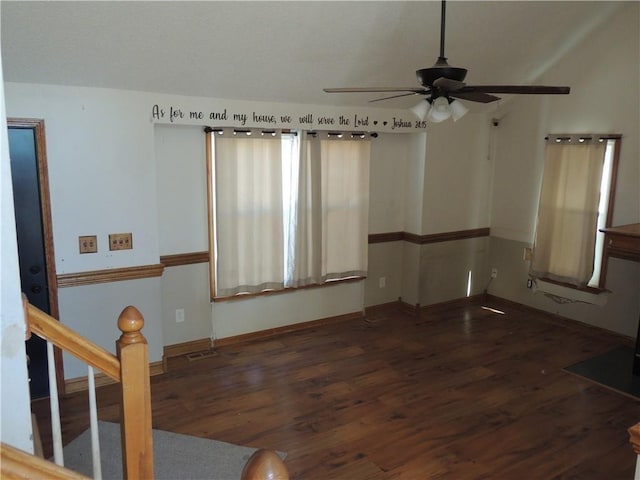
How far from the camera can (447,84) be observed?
8.16 ft

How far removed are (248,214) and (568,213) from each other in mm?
3112

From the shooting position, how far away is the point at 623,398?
3691 mm

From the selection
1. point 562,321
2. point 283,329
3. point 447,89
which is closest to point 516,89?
point 447,89

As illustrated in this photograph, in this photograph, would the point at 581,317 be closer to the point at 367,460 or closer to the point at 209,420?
the point at 367,460

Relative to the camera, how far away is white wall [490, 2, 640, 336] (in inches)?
177

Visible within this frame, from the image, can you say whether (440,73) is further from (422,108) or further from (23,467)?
(23,467)

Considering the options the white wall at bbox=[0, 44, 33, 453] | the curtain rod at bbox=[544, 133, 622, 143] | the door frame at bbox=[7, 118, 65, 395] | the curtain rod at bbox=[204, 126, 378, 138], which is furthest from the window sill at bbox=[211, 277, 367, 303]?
the white wall at bbox=[0, 44, 33, 453]

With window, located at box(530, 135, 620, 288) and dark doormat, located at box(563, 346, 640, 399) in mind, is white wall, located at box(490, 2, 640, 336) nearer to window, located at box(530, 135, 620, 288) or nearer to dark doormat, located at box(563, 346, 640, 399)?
window, located at box(530, 135, 620, 288)

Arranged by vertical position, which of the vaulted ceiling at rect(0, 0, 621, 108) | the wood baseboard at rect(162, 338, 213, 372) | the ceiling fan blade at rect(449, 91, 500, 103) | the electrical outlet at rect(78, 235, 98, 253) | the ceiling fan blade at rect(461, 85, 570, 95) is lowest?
the wood baseboard at rect(162, 338, 213, 372)

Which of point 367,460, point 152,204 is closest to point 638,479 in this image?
point 367,460

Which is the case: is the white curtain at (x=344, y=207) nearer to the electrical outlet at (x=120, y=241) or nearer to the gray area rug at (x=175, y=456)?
the electrical outlet at (x=120, y=241)

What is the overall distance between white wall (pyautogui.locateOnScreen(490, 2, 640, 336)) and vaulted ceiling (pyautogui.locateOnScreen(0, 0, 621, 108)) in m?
0.26

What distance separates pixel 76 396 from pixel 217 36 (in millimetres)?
2695

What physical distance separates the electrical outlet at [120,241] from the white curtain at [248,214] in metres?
0.81
